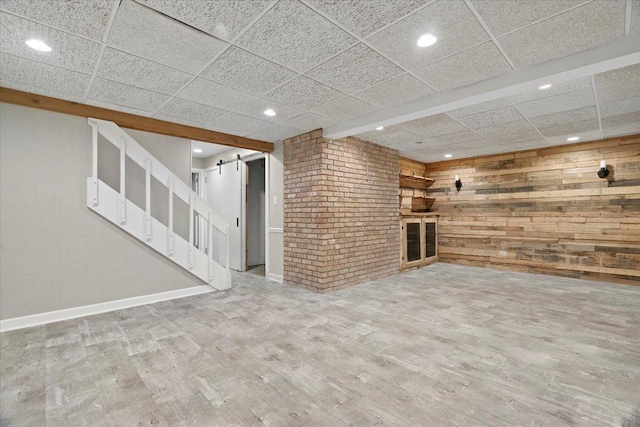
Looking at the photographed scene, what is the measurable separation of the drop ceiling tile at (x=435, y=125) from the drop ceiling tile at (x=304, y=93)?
4.81 ft

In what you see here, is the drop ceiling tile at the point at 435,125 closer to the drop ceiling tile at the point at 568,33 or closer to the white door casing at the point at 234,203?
the drop ceiling tile at the point at 568,33

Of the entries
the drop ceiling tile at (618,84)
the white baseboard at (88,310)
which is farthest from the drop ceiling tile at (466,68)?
the white baseboard at (88,310)

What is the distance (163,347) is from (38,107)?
2931 mm

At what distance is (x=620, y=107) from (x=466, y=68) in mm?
2532

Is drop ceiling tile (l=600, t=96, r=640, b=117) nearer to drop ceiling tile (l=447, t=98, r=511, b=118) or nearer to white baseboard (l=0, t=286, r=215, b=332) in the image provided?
drop ceiling tile (l=447, t=98, r=511, b=118)

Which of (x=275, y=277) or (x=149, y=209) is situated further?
(x=275, y=277)

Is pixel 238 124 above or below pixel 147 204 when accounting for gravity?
above

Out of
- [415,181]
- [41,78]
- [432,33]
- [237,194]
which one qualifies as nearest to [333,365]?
[432,33]

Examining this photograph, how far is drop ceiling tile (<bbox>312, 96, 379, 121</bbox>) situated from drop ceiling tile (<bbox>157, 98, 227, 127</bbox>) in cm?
128

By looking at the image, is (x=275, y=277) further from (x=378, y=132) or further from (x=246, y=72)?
(x=246, y=72)

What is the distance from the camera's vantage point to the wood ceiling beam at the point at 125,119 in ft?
9.93

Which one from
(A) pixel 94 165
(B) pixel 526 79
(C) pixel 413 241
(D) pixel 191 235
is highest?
Answer: (B) pixel 526 79

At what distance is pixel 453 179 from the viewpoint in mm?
6965

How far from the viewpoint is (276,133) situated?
464cm
